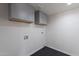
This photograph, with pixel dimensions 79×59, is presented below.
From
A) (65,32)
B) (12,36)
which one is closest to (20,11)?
(12,36)

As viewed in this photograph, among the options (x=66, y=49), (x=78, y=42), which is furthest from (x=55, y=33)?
(x=78, y=42)

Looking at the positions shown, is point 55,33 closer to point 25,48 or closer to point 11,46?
point 25,48

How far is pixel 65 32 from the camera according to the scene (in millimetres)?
3463

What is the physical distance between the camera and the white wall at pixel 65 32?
9.89ft

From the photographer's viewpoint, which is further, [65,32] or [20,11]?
[65,32]

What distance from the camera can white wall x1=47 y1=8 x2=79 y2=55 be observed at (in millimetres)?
3014

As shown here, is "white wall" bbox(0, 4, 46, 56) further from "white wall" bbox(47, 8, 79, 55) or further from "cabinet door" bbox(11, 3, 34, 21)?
"white wall" bbox(47, 8, 79, 55)

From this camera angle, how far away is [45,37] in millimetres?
4547

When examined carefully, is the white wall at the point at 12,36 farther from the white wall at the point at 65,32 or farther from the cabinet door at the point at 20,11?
the white wall at the point at 65,32

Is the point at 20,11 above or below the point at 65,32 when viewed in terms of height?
above

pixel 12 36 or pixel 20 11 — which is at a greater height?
pixel 20 11

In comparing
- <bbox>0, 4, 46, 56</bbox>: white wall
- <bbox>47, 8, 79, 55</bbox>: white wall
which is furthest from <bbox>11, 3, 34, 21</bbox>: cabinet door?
<bbox>47, 8, 79, 55</bbox>: white wall

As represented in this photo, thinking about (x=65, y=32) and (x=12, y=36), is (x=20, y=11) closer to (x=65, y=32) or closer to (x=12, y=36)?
(x=12, y=36)

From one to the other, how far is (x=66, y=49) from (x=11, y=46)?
267 centimetres
